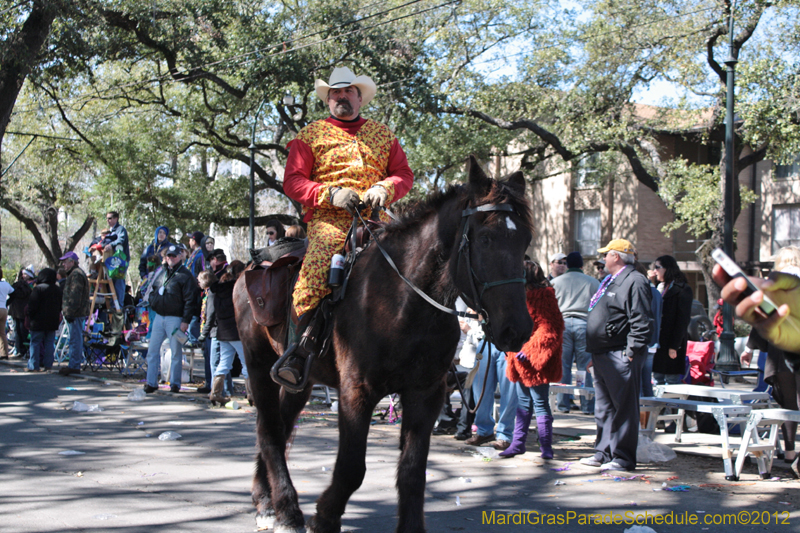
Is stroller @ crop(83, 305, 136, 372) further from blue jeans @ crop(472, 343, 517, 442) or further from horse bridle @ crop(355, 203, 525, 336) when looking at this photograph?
horse bridle @ crop(355, 203, 525, 336)

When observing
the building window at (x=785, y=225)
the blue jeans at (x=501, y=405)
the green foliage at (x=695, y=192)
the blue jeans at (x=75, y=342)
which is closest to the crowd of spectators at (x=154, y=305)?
the blue jeans at (x=75, y=342)

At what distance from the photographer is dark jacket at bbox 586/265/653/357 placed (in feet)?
22.5

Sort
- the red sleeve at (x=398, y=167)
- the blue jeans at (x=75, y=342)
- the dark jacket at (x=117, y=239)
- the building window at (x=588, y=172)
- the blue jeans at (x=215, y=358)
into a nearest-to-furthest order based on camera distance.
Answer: the red sleeve at (x=398, y=167)
the blue jeans at (x=215, y=358)
the blue jeans at (x=75, y=342)
the dark jacket at (x=117, y=239)
the building window at (x=588, y=172)

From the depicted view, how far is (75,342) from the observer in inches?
537

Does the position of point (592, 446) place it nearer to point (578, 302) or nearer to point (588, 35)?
point (578, 302)

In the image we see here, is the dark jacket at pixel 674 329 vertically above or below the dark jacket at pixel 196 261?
below

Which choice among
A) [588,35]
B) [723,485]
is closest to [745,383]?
[723,485]

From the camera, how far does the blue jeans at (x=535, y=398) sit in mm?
7543

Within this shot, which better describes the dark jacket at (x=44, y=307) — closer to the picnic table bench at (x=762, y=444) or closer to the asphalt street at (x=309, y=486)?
the asphalt street at (x=309, y=486)

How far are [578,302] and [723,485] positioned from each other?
13.3 ft

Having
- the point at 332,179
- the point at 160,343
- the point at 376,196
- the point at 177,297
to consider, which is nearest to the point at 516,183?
the point at 376,196

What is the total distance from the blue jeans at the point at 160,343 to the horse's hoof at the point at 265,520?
23.1 feet

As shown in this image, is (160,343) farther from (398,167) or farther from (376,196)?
(376,196)

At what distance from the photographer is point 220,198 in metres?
28.4
